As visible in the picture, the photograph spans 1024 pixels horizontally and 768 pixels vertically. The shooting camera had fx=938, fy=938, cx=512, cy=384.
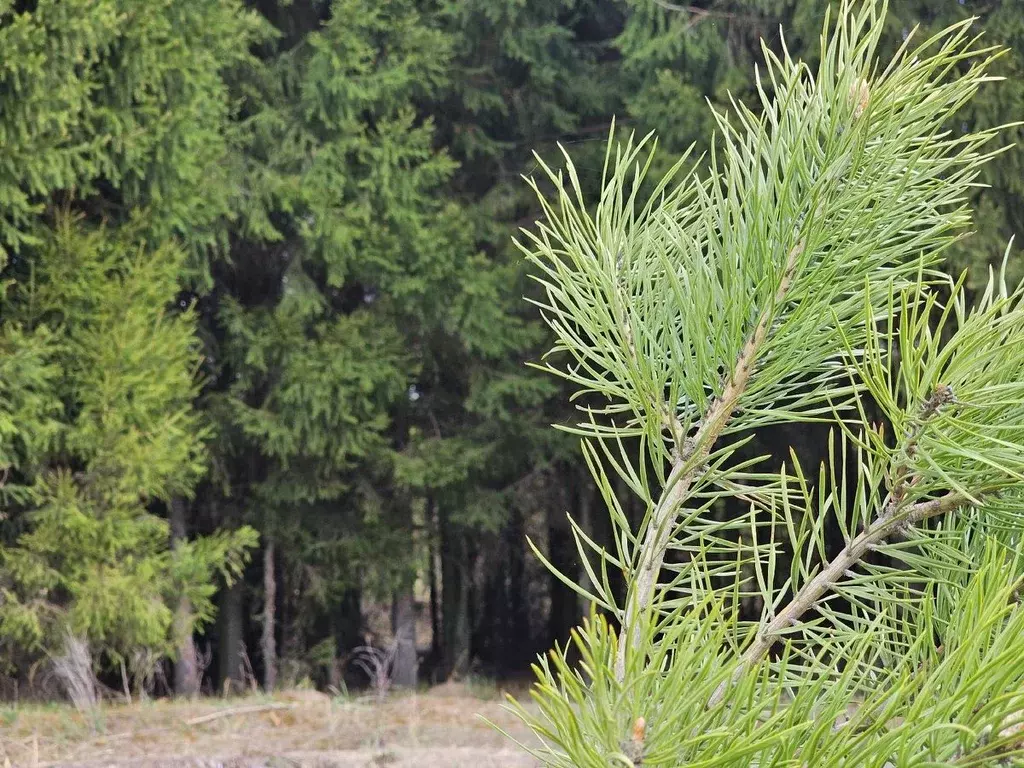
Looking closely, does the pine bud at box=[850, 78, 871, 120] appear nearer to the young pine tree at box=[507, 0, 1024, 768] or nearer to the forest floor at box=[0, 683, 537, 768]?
the young pine tree at box=[507, 0, 1024, 768]

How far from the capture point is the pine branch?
2.18 feet

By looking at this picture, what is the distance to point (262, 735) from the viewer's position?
4.64 meters

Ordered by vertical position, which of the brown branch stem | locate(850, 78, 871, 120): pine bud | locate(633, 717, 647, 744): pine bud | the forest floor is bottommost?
the forest floor

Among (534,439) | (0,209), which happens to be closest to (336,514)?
(534,439)

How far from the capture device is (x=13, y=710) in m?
4.86

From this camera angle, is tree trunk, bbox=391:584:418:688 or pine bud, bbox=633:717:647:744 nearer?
pine bud, bbox=633:717:647:744

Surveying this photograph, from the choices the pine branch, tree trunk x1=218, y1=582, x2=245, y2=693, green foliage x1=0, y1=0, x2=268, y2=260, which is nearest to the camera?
the pine branch

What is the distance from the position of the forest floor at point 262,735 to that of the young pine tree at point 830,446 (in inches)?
133

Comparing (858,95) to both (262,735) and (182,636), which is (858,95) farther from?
(182,636)

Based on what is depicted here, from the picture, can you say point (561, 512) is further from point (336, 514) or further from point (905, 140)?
point (905, 140)

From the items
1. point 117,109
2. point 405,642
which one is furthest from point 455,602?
point 117,109

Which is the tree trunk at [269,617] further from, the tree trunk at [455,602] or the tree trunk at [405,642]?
the tree trunk at [455,602]

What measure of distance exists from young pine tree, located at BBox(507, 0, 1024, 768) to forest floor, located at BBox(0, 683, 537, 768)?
3.37 metres

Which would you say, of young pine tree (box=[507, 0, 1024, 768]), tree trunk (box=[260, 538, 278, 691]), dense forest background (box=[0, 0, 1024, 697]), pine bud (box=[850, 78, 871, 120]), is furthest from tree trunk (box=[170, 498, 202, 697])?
pine bud (box=[850, 78, 871, 120])
